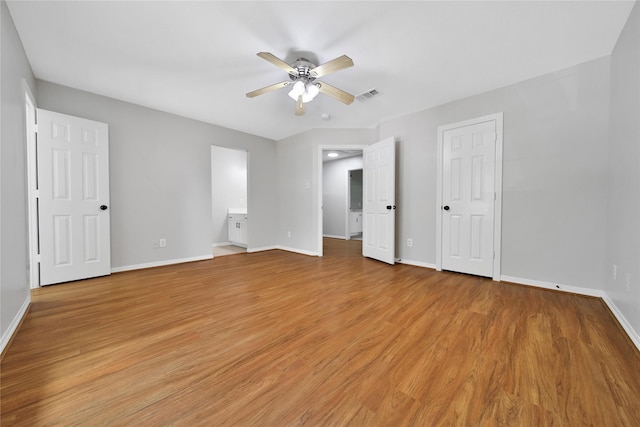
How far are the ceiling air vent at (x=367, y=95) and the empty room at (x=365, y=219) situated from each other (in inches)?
1.3

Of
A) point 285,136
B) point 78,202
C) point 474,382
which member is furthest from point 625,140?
point 78,202

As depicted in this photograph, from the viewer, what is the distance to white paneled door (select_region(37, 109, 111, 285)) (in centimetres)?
277

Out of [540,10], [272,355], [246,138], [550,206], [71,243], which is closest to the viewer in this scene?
[272,355]

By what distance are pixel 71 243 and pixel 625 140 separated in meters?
5.69

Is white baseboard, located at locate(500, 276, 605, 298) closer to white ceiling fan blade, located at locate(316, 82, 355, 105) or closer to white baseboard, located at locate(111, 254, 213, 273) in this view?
white ceiling fan blade, located at locate(316, 82, 355, 105)

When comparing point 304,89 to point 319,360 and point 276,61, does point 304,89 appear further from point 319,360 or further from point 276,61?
point 319,360

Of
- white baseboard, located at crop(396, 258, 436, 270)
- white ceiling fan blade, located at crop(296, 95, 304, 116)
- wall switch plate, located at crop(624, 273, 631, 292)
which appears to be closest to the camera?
wall switch plate, located at crop(624, 273, 631, 292)

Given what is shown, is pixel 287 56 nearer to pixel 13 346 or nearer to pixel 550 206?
pixel 13 346

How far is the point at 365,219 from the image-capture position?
14.4 ft

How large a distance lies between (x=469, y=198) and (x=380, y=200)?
126 cm

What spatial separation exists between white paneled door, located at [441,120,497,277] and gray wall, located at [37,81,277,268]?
3.72 meters

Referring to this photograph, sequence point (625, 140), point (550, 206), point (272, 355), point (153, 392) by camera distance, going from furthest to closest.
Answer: point (550, 206) → point (625, 140) → point (272, 355) → point (153, 392)

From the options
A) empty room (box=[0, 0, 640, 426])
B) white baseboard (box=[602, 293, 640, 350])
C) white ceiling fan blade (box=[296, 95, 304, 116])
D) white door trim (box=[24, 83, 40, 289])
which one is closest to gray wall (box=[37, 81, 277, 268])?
empty room (box=[0, 0, 640, 426])

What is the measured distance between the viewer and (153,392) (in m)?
1.19
